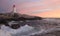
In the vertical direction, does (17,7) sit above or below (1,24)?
above

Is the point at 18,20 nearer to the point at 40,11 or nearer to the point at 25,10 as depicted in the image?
the point at 25,10

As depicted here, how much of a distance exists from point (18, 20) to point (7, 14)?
0.17 m

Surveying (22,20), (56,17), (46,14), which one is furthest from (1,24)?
(56,17)

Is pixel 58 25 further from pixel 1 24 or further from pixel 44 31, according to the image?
pixel 1 24

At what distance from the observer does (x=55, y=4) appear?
5.69 feet

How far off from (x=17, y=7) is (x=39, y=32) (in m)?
0.46

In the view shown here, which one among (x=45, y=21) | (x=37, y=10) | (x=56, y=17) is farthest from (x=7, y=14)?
(x=56, y=17)

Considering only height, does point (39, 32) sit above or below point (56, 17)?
below

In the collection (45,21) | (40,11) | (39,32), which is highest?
(40,11)

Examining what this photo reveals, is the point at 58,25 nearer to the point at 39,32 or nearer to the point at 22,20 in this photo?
the point at 39,32

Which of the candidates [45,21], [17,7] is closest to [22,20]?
[17,7]

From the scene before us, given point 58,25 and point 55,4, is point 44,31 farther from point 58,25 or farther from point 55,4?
point 55,4

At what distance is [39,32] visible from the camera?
65.1 inches

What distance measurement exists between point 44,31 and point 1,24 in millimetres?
593
